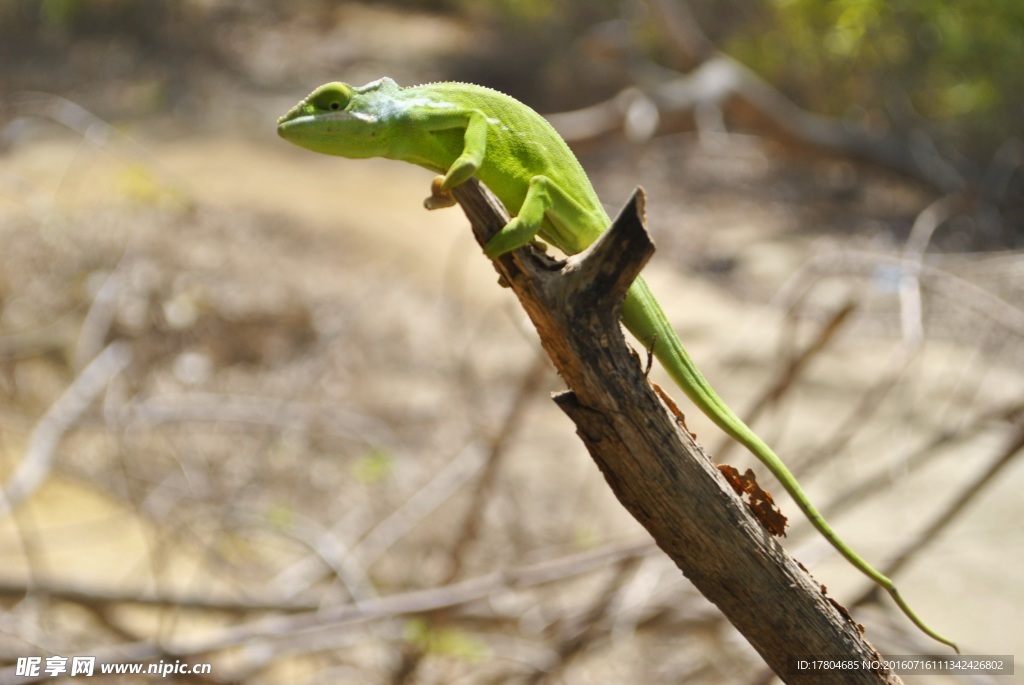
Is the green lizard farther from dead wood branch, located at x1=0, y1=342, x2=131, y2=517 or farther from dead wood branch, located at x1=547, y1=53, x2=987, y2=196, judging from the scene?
dead wood branch, located at x1=547, y1=53, x2=987, y2=196

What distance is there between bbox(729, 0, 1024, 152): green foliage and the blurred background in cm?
3

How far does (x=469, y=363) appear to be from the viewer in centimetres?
532

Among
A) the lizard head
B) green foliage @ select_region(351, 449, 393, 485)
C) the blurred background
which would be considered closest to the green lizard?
the lizard head

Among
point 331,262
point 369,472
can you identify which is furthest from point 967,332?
point 331,262

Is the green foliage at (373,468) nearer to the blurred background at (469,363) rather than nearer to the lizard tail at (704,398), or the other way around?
the blurred background at (469,363)

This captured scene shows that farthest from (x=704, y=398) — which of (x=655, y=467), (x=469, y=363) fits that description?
(x=469, y=363)

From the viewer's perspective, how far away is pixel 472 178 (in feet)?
4.64

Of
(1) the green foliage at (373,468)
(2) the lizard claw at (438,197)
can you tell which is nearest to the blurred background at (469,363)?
(1) the green foliage at (373,468)

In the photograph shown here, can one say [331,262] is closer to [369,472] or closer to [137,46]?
[369,472]

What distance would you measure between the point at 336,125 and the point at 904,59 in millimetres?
9005

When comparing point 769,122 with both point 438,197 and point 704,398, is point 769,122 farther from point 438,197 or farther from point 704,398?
point 438,197

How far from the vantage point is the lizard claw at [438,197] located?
1411mm

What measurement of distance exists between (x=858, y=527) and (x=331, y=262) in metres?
4.28

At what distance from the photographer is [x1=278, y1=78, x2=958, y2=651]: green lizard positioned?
4.84 feet
